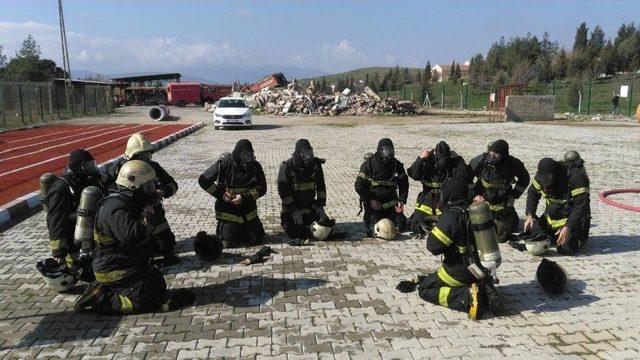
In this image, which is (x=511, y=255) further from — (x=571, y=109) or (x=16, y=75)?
(x=16, y=75)

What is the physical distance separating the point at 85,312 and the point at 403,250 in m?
3.85

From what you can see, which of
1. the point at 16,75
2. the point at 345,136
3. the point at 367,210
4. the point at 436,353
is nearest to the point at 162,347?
the point at 436,353

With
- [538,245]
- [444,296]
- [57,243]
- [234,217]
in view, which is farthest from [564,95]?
[57,243]

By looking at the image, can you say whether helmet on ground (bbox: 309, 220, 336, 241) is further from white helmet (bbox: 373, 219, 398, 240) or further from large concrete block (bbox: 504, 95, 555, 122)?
large concrete block (bbox: 504, 95, 555, 122)

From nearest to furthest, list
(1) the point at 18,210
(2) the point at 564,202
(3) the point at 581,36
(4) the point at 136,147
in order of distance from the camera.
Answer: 1. (4) the point at 136,147
2. (2) the point at 564,202
3. (1) the point at 18,210
4. (3) the point at 581,36

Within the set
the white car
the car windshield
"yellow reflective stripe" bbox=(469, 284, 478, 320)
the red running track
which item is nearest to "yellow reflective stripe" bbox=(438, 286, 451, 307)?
"yellow reflective stripe" bbox=(469, 284, 478, 320)

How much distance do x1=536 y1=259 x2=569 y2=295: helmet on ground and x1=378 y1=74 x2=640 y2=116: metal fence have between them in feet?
104

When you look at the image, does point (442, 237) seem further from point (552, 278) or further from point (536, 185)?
point (536, 185)

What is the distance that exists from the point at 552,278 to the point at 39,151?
16985mm

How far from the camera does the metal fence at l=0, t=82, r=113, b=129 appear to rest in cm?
2723

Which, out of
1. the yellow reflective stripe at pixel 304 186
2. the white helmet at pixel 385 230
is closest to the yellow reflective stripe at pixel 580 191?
the white helmet at pixel 385 230

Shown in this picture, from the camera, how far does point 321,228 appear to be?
7.14 m

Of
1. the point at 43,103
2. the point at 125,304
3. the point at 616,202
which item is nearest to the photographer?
the point at 125,304

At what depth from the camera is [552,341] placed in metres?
4.29
